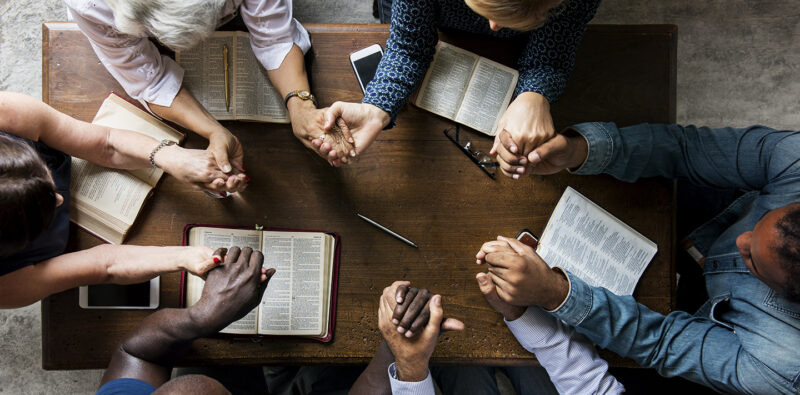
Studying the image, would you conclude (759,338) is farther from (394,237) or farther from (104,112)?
(104,112)

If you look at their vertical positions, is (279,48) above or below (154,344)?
above

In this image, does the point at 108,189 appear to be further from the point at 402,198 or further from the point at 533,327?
the point at 533,327

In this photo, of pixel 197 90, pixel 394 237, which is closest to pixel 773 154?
pixel 394 237

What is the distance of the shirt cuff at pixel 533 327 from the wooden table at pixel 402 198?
0.07 m

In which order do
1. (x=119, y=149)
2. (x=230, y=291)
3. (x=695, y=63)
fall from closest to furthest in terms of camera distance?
(x=230, y=291) → (x=119, y=149) → (x=695, y=63)

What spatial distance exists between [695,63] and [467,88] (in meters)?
1.73

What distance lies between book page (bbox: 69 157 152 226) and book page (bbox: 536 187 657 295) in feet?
5.11

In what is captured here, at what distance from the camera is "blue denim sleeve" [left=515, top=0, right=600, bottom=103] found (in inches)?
63.2

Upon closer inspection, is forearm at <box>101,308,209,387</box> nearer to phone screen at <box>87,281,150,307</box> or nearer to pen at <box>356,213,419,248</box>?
phone screen at <box>87,281,150,307</box>

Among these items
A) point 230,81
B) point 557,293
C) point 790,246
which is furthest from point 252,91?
point 790,246

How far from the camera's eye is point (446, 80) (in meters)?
1.87

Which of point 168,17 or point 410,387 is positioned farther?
point 410,387

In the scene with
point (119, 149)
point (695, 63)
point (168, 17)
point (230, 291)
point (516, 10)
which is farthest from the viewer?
point (695, 63)

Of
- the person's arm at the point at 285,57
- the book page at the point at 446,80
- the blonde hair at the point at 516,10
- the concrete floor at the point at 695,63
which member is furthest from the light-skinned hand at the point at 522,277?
the concrete floor at the point at 695,63
